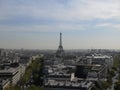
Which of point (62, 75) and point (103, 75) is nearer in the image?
point (62, 75)

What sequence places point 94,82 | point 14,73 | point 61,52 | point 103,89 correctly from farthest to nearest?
point 61,52
point 14,73
point 94,82
point 103,89

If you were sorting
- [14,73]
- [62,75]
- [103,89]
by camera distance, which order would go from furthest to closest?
[14,73]
[62,75]
[103,89]

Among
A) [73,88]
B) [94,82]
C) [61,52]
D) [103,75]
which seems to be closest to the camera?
[73,88]

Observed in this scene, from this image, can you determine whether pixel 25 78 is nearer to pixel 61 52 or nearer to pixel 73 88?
pixel 73 88

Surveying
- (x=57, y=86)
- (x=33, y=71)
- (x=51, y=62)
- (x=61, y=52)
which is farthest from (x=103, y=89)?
(x=61, y=52)

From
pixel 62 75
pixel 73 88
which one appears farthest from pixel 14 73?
pixel 73 88

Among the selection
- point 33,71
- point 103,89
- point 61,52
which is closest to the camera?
point 103,89

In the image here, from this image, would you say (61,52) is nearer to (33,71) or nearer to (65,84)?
(33,71)

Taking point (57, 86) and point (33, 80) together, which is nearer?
point (57, 86)
